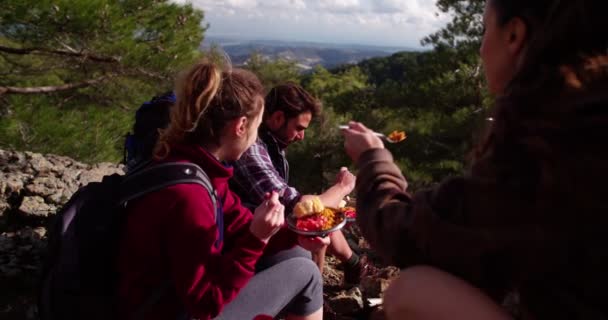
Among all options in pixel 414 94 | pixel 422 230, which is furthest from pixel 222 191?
pixel 414 94

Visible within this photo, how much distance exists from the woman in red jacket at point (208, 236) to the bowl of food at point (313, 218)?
0.16m

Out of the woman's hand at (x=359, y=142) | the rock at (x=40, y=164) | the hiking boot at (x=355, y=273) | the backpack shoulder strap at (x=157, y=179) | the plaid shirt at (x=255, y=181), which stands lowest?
the hiking boot at (x=355, y=273)

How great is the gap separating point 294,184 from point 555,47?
19.1ft

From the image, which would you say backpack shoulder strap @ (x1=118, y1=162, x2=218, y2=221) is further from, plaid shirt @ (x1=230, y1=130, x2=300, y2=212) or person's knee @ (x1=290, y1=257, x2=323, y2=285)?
plaid shirt @ (x1=230, y1=130, x2=300, y2=212)

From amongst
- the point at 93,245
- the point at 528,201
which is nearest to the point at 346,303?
the point at 93,245

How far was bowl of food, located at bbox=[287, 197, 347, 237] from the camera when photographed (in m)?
2.03

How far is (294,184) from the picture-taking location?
6836mm

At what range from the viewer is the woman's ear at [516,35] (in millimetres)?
1190

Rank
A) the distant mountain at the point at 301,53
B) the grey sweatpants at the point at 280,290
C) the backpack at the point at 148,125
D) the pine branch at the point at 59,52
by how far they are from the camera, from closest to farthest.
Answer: the grey sweatpants at the point at 280,290 → the backpack at the point at 148,125 → the pine branch at the point at 59,52 → the distant mountain at the point at 301,53

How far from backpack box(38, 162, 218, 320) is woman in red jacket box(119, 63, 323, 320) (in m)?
0.03

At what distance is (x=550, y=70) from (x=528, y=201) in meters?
0.29

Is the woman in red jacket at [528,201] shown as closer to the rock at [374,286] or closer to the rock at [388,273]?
the rock at [374,286]

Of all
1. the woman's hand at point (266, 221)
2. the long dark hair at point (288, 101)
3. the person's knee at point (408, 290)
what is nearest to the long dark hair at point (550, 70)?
the person's knee at point (408, 290)

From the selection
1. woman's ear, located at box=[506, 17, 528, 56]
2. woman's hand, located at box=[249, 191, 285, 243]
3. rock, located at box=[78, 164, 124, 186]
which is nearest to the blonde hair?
woman's hand, located at box=[249, 191, 285, 243]
